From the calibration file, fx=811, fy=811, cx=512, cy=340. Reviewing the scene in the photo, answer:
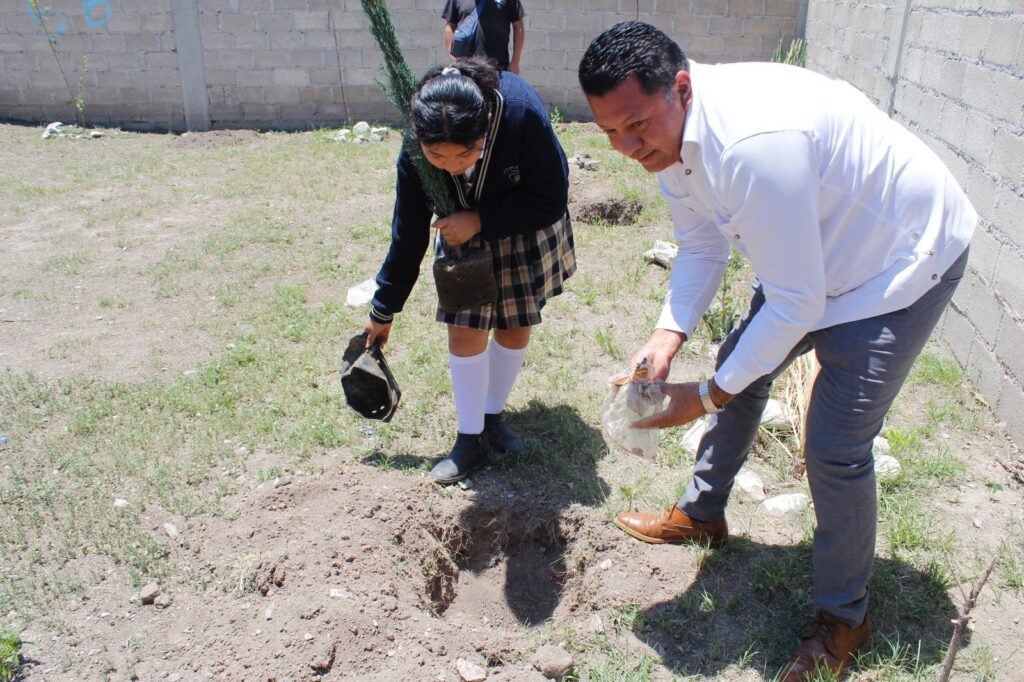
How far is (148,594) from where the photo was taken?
2.67 m

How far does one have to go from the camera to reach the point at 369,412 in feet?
11.0

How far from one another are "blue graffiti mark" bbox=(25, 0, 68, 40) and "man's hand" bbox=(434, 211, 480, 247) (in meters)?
8.70

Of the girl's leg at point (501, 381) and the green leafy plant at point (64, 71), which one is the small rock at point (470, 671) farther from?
the green leafy plant at point (64, 71)

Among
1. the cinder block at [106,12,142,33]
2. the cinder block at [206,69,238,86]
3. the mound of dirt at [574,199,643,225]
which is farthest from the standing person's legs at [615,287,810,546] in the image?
the cinder block at [106,12,142,33]

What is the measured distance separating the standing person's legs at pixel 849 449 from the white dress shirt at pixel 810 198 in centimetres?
7

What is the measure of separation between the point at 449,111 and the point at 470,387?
1135 millimetres

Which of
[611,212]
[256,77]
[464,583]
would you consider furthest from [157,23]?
[464,583]

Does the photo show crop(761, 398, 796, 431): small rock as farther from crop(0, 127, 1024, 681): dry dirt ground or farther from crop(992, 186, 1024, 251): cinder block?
crop(992, 186, 1024, 251): cinder block

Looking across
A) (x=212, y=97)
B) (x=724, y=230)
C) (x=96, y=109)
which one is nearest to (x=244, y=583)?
(x=724, y=230)

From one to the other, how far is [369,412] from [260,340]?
135 cm

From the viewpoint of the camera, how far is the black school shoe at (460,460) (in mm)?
3178

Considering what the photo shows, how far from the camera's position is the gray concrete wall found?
8.83 metres

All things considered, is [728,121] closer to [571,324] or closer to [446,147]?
[446,147]

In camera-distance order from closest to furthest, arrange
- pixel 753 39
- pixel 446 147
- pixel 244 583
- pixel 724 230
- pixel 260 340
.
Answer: pixel 724 230 → pixel 446 147 → pixel 244 583 → pixel 260 340 → pixel 753 39
